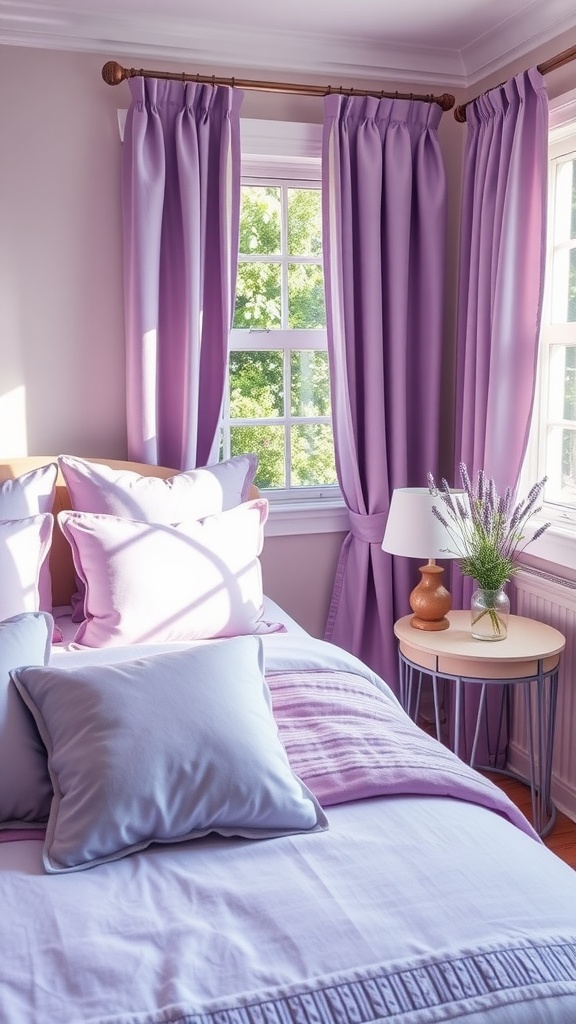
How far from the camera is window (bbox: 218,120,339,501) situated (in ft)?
10.8


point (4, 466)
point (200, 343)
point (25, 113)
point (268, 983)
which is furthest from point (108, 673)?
point (25, 113)

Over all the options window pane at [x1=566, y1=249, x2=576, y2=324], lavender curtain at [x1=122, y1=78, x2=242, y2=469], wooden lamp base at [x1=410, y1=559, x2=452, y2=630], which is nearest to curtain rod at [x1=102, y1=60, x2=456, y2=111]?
lavender curtain at [x1=122, y1=78, x2=242, y2=469]

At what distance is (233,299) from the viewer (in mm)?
3102

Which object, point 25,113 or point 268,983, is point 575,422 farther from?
point 268,983

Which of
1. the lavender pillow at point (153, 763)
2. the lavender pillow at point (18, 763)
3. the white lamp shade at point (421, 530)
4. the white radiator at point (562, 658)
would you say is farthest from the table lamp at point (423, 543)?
the lavender pillow at point (18, 763)

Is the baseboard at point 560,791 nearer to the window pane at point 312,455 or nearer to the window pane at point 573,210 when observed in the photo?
the window pane at point 312,455

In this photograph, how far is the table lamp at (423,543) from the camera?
9.10 ft

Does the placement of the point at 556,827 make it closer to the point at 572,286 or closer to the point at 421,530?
the point at 421,530

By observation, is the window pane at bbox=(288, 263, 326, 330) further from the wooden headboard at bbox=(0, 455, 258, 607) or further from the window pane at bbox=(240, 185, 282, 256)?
the wooden headboard at bbox=(0, 455, 258, 607)

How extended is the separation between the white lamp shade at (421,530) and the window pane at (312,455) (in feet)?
2.33

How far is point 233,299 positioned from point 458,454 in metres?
1.02

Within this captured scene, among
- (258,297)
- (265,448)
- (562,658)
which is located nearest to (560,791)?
(562,658)

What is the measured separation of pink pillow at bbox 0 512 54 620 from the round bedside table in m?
1.14

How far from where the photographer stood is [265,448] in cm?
342
